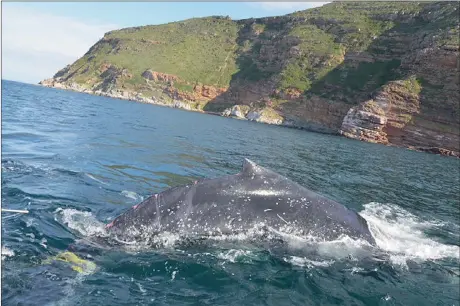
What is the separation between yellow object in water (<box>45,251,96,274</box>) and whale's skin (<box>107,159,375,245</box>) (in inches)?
49.3

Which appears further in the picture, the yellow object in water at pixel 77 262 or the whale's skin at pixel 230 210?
the whale's skin at pixel 230 210

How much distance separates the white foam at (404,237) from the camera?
37.7 ft

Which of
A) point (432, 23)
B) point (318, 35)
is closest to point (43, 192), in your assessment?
point (432, 23)

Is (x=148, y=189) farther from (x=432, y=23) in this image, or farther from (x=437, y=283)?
(x=432, y=23)

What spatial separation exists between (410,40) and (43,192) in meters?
141

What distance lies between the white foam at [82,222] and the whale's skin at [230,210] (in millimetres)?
492

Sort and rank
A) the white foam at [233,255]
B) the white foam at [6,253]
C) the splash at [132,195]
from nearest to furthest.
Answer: the white foam at [6,253]
the white foam at [233,255]
the splash at [132,195]

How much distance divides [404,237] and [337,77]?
130 metres

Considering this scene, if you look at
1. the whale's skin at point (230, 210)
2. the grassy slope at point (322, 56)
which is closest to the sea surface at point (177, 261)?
the whale's skin at point (230, 210)

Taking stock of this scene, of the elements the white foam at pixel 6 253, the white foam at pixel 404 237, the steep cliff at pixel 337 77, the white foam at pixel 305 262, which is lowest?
the white foam at pixel 404 237

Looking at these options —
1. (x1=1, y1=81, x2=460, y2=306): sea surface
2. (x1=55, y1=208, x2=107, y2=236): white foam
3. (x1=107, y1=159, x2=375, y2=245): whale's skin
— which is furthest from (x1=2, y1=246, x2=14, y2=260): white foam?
(x1=107, y1=159, x2=375, y2=245): whale's skin

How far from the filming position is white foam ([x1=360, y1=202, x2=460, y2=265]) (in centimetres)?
1149

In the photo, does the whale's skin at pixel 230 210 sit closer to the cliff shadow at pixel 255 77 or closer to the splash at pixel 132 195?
the splash at pixel 132 195

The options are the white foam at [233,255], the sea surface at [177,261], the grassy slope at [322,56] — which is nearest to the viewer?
the sea surface at [177,261]
